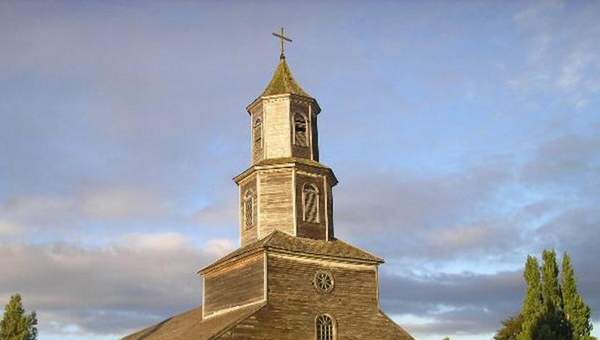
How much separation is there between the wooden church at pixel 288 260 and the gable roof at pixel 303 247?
6cm

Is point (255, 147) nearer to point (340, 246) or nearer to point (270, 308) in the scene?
point (340, 246)

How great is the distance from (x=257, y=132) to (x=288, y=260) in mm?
8102

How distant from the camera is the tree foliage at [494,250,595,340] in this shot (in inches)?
1401

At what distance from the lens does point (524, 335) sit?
3509cm

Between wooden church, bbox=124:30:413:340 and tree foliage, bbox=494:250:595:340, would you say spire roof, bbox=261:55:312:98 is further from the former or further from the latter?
tree foliage, bbox=494:250:595:340

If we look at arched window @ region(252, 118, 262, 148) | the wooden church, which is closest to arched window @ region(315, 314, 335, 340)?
the wooden church

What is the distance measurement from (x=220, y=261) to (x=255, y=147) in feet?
20.5

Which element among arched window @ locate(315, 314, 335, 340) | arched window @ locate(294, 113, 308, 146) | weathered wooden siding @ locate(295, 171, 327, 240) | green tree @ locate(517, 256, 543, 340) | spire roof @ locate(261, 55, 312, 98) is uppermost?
spire roof @ locate(261, 55, 312, 98)

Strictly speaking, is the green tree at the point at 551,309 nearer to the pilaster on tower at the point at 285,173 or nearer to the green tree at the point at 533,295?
the green tree at the point at 533,295

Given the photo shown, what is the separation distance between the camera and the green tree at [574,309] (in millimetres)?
35969

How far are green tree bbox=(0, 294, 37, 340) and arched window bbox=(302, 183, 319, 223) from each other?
45.2 feet

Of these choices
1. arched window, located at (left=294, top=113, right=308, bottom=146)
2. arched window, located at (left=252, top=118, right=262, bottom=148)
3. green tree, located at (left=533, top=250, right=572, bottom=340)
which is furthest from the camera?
arched window, located at (left=252, top=118, right=262, bottom=148)

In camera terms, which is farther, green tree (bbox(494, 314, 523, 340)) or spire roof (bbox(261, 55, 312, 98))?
green tree (bbox(494, 314, 523, 340))

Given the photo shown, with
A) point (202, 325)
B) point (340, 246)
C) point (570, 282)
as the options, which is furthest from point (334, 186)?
point (570, 282)
